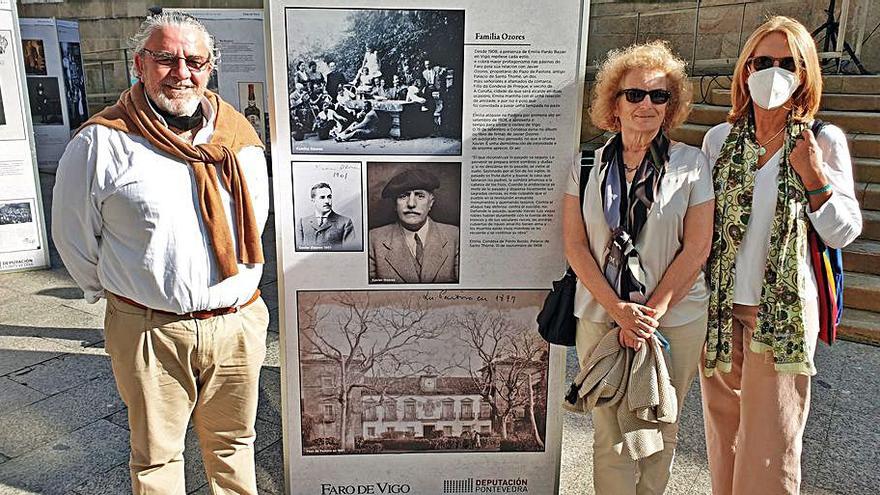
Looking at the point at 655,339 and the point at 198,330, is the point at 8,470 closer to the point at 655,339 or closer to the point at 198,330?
the point at 198,330

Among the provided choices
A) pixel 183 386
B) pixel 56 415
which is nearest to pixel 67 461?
pixel 56 415

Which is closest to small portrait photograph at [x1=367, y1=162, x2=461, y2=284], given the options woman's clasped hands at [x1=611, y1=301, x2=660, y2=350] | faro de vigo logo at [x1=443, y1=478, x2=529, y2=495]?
woman's clasped hands at [x1=611, y1=301, x2=660, y2=350]

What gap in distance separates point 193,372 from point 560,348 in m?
1.47

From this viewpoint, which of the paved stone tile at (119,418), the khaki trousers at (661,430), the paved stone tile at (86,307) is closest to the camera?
the khaki trousers at (661,430)

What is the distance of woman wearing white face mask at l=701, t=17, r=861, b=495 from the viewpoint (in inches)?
89.7

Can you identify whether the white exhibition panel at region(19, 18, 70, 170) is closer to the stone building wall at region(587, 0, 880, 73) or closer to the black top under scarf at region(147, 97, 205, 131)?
the stone building wall at region(587, 0, 880, 73)

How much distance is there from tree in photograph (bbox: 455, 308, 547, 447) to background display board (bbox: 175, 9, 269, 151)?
5.57m

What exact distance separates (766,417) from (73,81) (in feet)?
42.5

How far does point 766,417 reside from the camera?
2.41 m

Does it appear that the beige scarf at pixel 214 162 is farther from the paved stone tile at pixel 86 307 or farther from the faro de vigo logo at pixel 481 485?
the paved stone tile at pixel 86 307

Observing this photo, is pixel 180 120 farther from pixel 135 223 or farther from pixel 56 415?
pixel 56 415

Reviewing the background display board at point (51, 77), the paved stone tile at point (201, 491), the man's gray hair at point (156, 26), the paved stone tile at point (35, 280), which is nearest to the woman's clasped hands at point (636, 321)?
the man's gray hair at point (156, 26)

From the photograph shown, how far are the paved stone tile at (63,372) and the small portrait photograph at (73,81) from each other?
8.04 metres

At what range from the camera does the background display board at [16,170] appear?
254 inches
